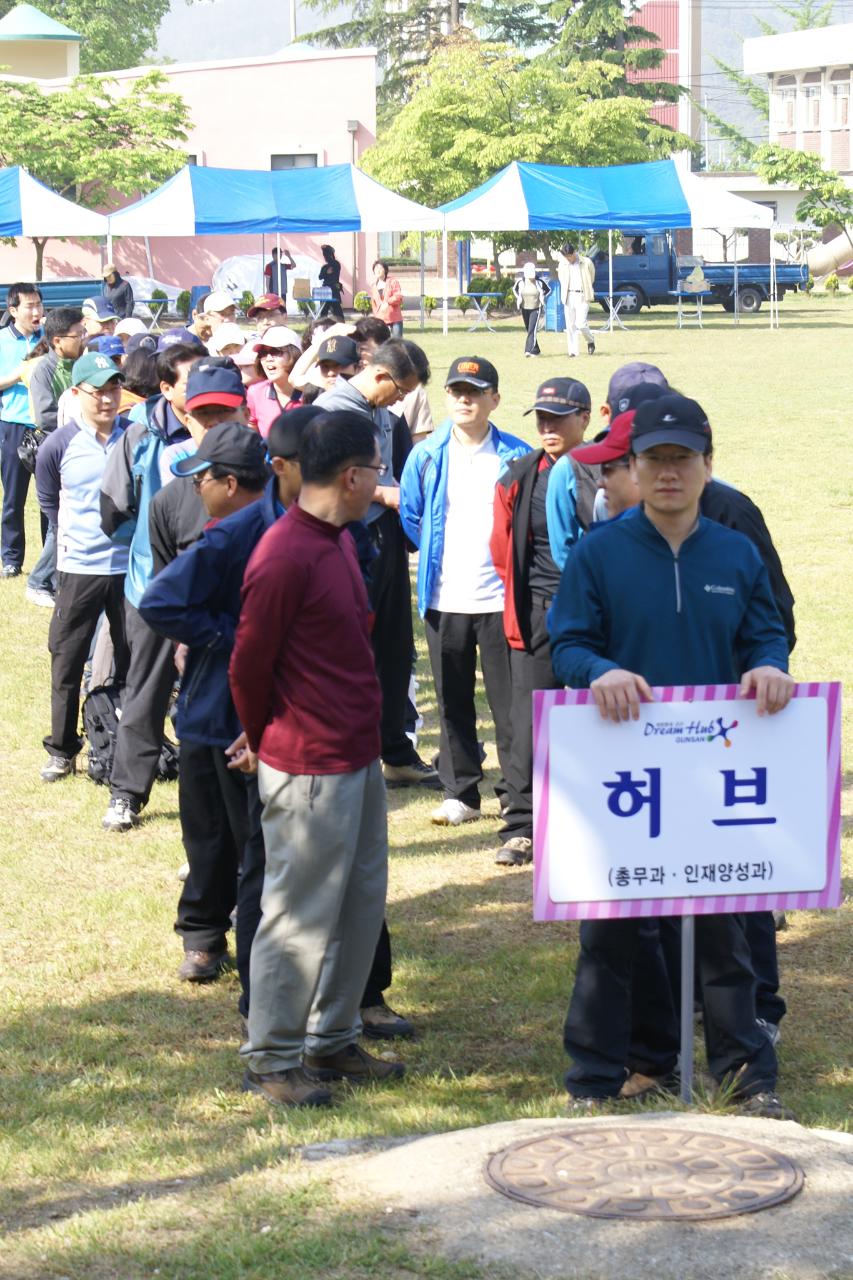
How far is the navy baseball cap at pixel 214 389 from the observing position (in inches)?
250

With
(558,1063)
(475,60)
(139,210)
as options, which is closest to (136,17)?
(475,60)

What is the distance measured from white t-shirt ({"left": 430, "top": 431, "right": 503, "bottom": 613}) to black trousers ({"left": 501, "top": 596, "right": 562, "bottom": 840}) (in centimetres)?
40

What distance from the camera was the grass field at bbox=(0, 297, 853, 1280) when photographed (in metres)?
4.09

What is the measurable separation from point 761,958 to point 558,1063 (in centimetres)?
75

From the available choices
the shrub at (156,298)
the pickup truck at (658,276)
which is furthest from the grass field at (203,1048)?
the pickup truck at (658,276)

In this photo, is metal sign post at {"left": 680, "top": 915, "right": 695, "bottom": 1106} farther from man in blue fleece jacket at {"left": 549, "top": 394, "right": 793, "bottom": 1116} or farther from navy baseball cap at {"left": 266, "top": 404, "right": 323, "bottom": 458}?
navy baseball cap at {"left": 266, "top": 404, "right": 323, "bottom": 458}

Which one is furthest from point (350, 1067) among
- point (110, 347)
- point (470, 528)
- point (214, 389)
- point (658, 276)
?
point (658, 276)

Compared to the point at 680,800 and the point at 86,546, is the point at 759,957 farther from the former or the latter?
the point at 86,546

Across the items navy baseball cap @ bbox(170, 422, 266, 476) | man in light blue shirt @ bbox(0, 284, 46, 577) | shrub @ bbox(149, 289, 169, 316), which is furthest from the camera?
shrub @ bbox(149, 289, 169, 316)

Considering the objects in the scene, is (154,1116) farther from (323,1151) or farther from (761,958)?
(761,958)

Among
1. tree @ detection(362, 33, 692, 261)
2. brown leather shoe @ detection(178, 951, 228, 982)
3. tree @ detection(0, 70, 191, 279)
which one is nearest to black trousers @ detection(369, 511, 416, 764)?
brown leather shoe @ detection(178, 951, 228, 982)

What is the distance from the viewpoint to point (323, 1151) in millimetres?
4570

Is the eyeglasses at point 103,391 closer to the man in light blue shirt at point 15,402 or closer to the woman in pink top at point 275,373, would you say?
the woman in pink top at point 275,373

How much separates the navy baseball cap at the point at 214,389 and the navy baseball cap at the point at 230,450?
64 centimetres
